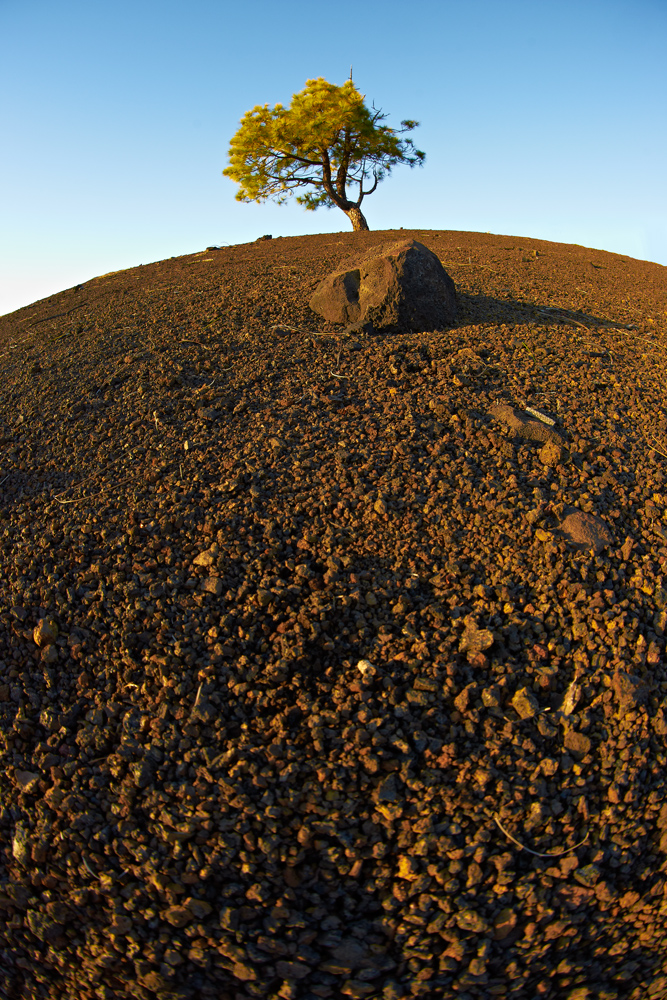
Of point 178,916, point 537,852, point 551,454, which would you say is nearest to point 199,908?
→ point 178,916

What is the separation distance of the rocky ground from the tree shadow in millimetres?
1023

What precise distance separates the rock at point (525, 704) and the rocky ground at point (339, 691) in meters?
0.01

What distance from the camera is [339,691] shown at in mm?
1931

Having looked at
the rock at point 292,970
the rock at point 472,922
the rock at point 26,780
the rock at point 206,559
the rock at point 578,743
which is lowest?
the rock at point 292,970

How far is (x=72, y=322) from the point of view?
5.10 meters

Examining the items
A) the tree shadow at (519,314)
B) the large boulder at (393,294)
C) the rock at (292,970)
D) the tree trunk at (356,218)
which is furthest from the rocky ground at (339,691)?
the tree trunk at (356,218)

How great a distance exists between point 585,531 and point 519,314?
2467mm

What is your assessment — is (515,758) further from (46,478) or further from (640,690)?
(46,478)

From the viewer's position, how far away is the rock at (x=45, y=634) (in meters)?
2.17

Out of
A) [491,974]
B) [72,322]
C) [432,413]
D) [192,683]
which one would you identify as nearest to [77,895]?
[192,683]

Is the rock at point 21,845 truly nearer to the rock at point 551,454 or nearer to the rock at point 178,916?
the rock at point 178,916

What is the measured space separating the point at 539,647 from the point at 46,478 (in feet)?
Answer: 8.02

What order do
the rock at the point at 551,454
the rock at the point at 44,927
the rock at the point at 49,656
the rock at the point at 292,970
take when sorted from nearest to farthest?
the rock at the point at 292,970 < the rock at the point at 44,927 < the rock at the point at 49,656 < the rock at the point at 551,454

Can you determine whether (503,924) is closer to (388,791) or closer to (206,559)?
(388,791)
